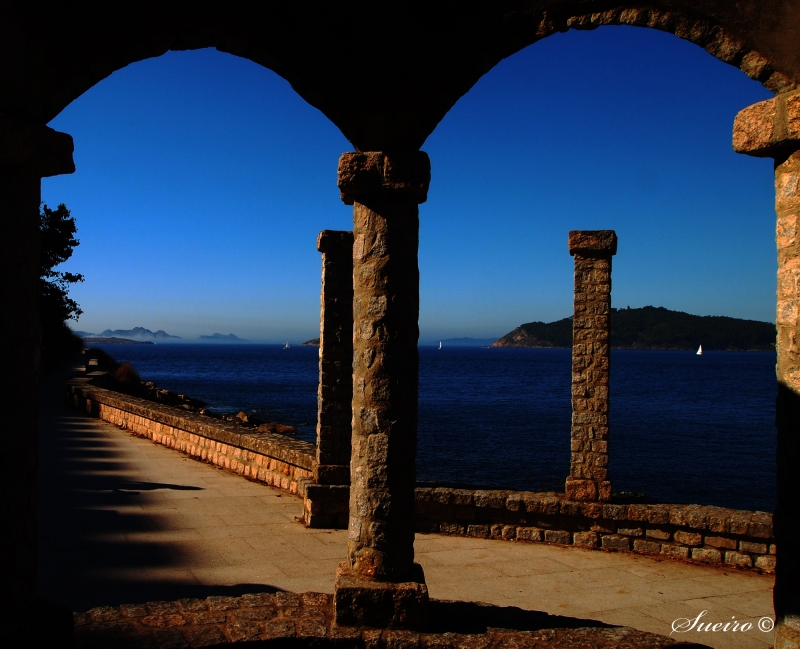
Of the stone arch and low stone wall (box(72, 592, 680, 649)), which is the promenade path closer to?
low stone wall (box(72, 592, 680, 649))

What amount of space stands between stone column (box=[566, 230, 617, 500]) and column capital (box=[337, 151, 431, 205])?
167 inches

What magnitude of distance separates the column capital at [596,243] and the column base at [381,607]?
5087mm

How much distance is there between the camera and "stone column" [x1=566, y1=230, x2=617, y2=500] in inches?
315

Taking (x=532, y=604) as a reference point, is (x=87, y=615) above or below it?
above

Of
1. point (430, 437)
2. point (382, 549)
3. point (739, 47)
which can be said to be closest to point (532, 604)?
point (382, 549)

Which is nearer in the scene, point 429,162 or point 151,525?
point 429,162

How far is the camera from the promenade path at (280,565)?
19.3 feet

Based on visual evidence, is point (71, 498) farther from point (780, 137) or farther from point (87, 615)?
point (780, 137)

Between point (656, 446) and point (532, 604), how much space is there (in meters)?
27.7

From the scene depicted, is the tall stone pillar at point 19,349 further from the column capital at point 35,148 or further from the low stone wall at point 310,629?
the low stone wall at point 310,629

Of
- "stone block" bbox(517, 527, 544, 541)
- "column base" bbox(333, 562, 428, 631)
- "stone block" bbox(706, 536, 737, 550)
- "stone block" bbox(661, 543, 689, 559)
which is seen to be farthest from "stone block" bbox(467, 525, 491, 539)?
"column base" bbox(333, 562, 428, 631)

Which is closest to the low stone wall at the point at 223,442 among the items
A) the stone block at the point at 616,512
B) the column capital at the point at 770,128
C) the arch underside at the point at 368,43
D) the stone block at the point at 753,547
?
the stone block at the point at 616,512

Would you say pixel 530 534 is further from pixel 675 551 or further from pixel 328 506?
pixel 328 506

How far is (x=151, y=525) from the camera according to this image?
796 centimetres
